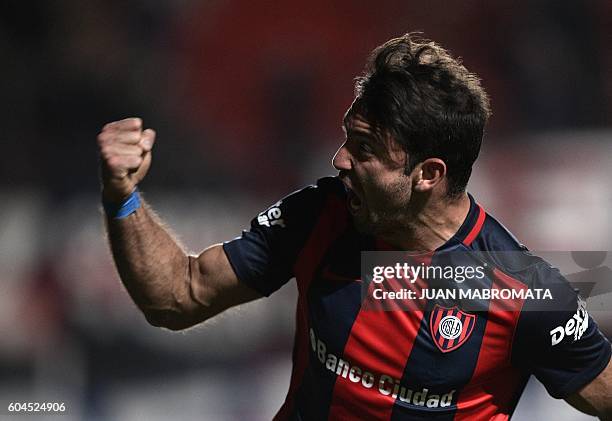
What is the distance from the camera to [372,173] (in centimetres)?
235

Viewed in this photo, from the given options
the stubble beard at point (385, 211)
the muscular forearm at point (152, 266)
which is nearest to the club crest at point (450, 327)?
the stubble beard at point (385, 211)

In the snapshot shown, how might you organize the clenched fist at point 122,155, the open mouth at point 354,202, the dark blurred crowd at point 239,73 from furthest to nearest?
the dark blurred crowd at point 239,73 → the open mouth at point 354,202 → the clenched fist at point 122,155

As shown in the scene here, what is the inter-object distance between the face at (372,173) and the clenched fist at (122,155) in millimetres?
474

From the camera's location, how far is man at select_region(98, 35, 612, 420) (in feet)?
7.63

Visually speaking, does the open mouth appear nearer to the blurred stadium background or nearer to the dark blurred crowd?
the blurred stadium background

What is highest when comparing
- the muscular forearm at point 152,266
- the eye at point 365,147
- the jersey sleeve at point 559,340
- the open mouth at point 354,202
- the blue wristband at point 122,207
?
the eye at point 365,147

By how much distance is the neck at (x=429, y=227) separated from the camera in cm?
244

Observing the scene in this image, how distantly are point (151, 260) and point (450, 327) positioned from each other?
2.49ft

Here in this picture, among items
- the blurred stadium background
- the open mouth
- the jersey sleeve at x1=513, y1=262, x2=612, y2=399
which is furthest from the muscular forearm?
the blurred stadium background

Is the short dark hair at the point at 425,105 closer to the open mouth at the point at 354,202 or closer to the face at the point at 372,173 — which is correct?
the face at the point at 372,173

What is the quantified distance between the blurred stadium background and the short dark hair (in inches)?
91.0

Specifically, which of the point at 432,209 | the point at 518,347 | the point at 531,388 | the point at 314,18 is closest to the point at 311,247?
the point at 432,209

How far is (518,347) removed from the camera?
2.35 metres

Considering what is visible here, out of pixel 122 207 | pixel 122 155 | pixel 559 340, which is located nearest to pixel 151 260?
pixel 122 207
